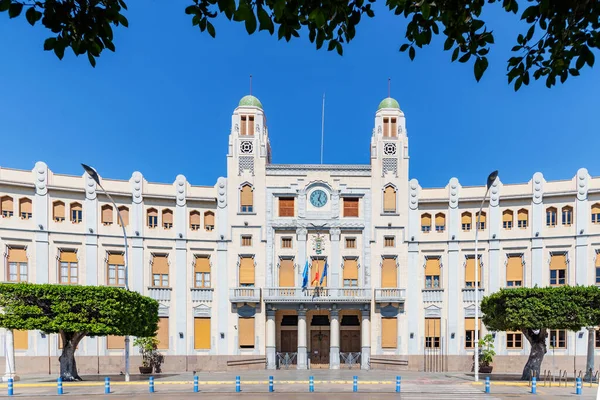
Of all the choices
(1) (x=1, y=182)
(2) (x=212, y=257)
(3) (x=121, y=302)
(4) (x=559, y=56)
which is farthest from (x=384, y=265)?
(4) (x=559, y=56)

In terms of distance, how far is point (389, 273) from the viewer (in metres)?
47.9

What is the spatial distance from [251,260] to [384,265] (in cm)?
1223

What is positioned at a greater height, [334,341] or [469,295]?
[469,295]

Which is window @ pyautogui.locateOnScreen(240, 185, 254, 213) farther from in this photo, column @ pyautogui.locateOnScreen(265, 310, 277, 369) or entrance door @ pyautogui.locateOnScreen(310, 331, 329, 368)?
entrance door @ pyautogui.locateOnScreen(310, 331, 329, 368)

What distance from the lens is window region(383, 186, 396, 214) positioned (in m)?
48.6

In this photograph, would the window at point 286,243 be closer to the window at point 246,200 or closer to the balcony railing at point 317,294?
the balcony railing at point 317,294

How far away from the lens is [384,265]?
48.1m

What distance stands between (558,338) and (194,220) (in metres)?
33.5

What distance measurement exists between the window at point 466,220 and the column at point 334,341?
14.0m

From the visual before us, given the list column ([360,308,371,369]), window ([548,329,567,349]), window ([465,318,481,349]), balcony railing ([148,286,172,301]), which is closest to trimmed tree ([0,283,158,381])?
balcony railing ([148,286,172,301])

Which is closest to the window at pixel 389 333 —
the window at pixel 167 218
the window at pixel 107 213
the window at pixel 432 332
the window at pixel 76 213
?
the window at pixel 432 332

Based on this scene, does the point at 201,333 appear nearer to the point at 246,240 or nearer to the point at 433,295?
the point at 246,240

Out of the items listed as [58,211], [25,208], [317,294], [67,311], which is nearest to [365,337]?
[317,294]

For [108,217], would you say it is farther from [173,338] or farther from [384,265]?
[384,265]
